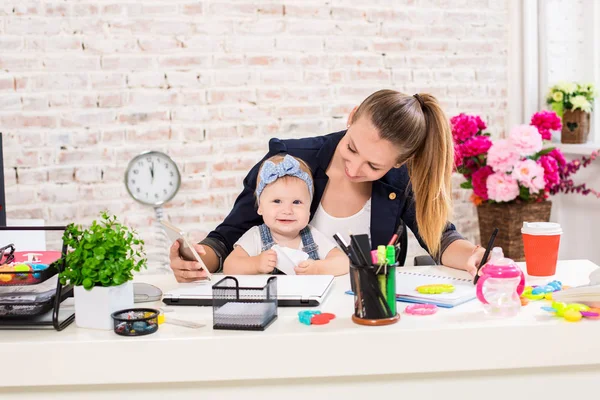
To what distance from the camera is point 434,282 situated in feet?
5.34

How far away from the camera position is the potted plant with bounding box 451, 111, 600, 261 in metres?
3.17

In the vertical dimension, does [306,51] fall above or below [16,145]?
above

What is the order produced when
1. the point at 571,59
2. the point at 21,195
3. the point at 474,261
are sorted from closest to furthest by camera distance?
the point at 474,261 < the point at 21,195 < the point at 571,59

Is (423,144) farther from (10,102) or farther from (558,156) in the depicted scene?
(10,102)

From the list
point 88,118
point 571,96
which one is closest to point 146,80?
point 88,118

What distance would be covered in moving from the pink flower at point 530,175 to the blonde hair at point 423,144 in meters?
1.27

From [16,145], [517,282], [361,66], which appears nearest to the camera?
[517,282]

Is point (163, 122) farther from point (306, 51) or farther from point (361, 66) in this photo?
point (361, 66)

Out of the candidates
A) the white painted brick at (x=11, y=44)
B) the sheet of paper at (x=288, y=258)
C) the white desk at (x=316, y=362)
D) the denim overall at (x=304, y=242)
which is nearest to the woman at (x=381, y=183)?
the denim overall at (x=304, y=242)

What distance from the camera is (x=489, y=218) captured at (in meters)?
3.41

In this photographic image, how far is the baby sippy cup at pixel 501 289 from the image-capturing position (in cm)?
134

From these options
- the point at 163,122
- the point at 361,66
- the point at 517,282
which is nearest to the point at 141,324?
the point at 517,282

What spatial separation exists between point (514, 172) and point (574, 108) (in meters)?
0.53

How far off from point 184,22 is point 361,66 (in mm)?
923
